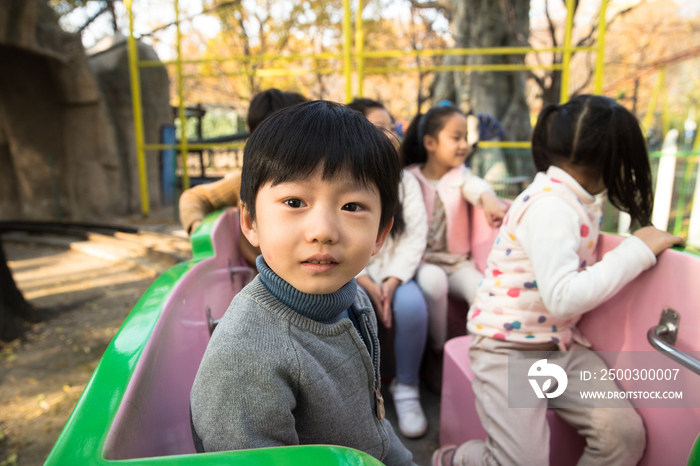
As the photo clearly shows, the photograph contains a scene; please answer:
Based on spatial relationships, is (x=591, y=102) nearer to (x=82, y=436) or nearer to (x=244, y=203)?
(x=244, y=203)

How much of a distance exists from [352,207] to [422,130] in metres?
1.57

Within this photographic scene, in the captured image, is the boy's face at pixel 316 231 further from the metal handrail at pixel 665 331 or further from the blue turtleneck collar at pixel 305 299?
the metal handrail at pixel 665 331

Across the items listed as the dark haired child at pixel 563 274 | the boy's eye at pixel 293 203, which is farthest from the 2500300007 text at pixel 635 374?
the boy's eye at pixel 293 203

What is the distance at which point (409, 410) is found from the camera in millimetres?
1714

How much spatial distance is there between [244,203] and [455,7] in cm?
757

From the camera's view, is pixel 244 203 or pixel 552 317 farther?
pixel 552 317

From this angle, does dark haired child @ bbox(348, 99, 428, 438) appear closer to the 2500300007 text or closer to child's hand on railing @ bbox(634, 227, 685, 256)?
the 2500300007 text

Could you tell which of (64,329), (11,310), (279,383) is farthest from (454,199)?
(11,310)

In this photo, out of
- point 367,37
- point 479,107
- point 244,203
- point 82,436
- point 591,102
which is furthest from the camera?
point 367,37

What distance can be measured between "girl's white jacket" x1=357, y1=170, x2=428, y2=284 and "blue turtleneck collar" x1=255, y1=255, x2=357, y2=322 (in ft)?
3.57

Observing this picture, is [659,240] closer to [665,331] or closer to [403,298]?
[665,331]

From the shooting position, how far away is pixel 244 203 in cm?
81

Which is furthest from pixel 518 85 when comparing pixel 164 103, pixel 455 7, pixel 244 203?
pixel 244 203

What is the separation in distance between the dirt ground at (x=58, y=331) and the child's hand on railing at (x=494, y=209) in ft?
6.00
